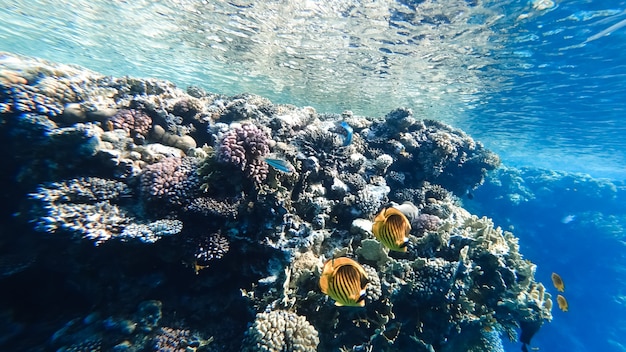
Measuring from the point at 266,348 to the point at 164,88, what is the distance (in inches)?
238

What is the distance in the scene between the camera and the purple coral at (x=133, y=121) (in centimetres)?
491

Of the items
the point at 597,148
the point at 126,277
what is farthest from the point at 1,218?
the point at 597,148

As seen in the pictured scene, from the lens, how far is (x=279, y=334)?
11.4 feet

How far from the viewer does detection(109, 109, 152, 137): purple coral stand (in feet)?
16.1

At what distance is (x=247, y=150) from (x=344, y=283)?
277 centimetres

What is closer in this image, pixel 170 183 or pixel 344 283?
pixel 344 283

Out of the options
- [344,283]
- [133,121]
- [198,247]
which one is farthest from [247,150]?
[344,283]

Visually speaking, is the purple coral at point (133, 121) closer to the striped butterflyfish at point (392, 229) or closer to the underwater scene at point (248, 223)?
the underwater scene at point (248, 223)

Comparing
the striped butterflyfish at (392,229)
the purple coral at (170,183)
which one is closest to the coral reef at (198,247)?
the purple coral at (170,183)

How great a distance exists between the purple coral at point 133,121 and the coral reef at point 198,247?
0.02 meters

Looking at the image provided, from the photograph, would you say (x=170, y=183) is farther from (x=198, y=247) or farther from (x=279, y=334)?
(x=279, y=334)

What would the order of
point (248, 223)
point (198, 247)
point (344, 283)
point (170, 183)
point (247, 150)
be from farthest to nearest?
1. point (247, 150)
2. point (248, 223)
3. point (170, 183)
4. point (198, 247)
5. point (344, 283)

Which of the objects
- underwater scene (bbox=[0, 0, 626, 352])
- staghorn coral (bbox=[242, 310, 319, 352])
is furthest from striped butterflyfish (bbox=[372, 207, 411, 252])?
staghorn coral (bbox=[242, 310, 319, 352])

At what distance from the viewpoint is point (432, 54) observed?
14.6 m
